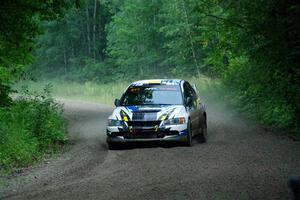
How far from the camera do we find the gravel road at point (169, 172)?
9.17 m

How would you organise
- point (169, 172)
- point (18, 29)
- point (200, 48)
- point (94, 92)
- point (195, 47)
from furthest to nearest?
1. point (94, 92)
2. point (195, 47)
3. point (200, 48)
4. point (18, 29)
5. point (169, 172)

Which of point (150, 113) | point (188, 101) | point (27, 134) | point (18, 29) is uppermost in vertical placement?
point (18, 29)

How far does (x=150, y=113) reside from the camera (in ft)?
50.2

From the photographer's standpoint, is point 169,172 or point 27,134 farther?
point 27,134

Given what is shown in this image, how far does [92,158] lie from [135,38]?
1603 inches

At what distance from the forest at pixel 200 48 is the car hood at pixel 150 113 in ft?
7.34

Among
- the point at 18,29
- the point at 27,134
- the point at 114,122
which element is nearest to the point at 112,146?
the point at 114,122

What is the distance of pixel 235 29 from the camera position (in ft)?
62.1

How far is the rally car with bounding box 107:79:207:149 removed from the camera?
49.8 ft

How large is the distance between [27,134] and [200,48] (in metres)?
28.9

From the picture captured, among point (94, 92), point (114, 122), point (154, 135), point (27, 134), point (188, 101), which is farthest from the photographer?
point (94, 92)

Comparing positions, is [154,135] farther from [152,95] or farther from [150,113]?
[152,95]

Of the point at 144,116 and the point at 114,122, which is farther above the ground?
the point at 144,116

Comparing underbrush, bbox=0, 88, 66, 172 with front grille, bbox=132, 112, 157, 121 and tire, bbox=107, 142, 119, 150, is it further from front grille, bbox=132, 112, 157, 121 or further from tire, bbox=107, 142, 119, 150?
front grille, bbox=132, 112, 157, 121
